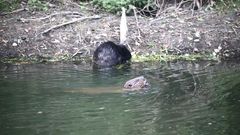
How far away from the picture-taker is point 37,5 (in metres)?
14.5

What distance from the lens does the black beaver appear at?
1182 cm

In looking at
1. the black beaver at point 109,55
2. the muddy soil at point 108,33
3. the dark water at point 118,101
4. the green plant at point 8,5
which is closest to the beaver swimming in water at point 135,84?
the dark water at point 118,101

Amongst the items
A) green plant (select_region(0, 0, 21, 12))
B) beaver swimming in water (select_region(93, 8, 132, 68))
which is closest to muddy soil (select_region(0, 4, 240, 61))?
green plant (select_region(0, 0, 21, 12))

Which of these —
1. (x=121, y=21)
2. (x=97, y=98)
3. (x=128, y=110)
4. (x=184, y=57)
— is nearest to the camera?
(x=128, y=110)

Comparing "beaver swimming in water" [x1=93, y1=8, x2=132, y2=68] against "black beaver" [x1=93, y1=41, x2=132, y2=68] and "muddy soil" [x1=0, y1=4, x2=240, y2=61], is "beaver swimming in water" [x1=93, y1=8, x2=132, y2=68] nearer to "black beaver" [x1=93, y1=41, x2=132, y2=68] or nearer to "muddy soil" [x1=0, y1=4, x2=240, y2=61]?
"black beaver" [x1=93, y1=41, x2=132, y2=68]

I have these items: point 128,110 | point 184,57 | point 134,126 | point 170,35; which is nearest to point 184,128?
point 134,126

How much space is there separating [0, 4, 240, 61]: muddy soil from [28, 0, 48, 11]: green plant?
0.69 ft

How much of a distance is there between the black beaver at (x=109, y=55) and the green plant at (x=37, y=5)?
305 centimetres

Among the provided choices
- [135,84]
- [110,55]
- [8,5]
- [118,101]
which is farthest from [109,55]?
[8,5]

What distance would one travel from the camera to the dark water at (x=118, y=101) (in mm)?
6965

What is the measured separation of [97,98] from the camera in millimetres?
8469

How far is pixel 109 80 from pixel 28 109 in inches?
96.2

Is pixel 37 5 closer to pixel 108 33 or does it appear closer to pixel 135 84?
pixel 108 33

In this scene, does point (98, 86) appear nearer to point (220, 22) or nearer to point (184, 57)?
point (184, 57)
